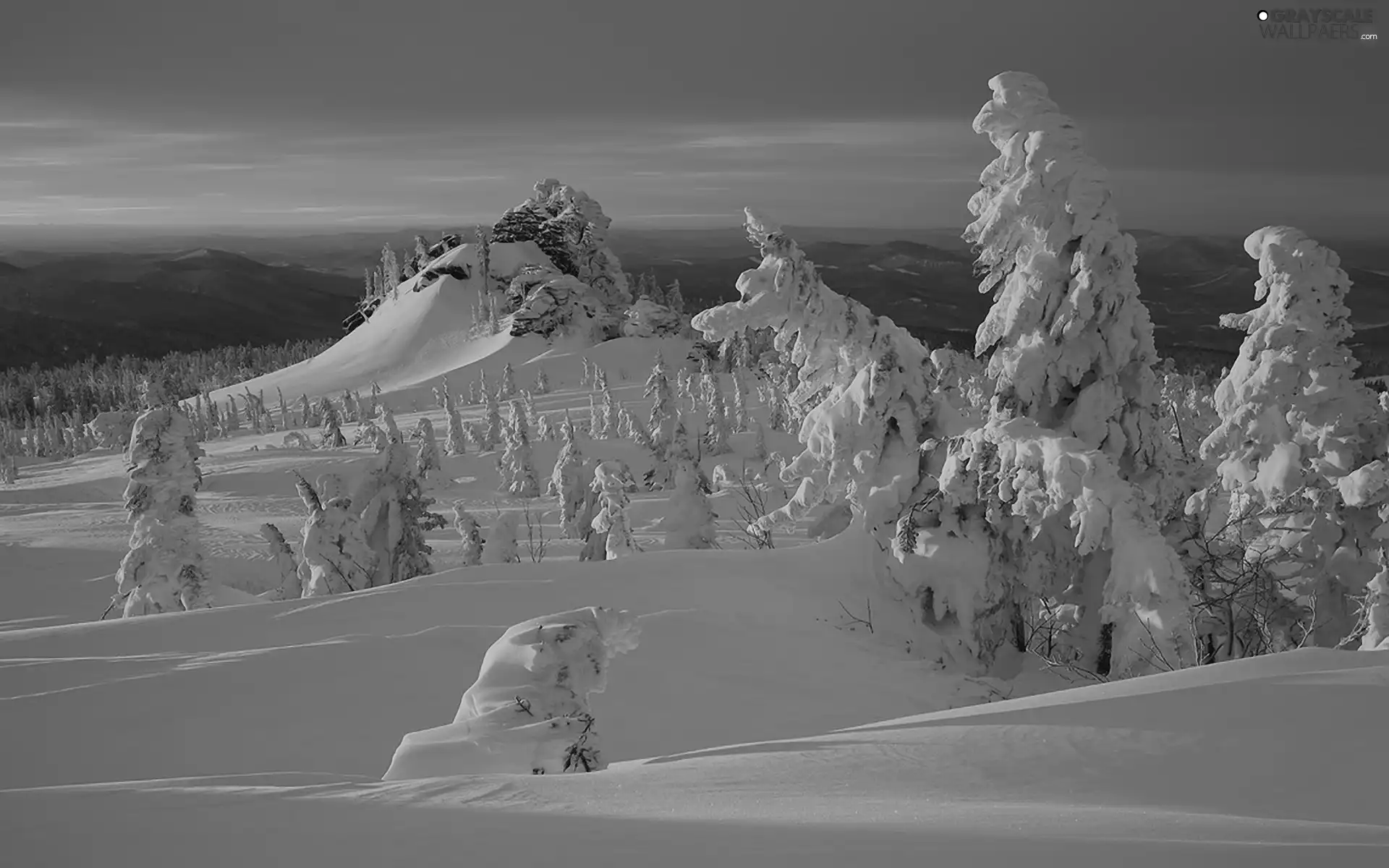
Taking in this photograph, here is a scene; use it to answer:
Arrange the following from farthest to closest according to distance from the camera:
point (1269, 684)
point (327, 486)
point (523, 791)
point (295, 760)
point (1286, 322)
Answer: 1. point (327, 486)
2. point (1286, 322)
3. point (295, 760)
4. point (1269, 684)
5. point (523, 791)

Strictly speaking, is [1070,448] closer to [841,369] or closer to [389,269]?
[841,369]

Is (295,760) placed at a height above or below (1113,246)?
below

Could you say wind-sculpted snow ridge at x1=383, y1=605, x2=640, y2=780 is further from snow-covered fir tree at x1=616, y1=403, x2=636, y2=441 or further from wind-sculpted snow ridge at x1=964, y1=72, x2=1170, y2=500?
snow-covered fir tree at x1=616, y1=403, x2=636, y2=441

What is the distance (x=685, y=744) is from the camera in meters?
7.73

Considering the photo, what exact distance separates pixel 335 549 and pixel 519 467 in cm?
2974

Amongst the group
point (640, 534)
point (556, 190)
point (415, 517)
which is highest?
point (556, 190)

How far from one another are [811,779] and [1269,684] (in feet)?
9.49

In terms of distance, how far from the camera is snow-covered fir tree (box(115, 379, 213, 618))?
68.5 feet

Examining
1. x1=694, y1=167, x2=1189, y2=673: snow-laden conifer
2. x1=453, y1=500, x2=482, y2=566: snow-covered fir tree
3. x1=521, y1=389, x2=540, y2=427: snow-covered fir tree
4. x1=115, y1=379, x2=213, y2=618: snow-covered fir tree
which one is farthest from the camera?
x1=521, y1=389, x2=540, y2=427: snow-covered fir tree

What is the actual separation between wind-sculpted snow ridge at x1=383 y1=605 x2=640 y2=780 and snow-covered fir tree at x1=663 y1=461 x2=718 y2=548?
20.5 meters

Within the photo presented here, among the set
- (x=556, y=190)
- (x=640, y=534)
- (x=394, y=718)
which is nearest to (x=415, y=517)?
(x=640, y=534)

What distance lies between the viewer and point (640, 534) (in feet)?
116

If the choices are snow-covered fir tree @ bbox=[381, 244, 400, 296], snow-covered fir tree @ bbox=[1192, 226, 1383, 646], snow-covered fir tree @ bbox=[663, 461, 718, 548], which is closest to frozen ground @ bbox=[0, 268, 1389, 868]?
snow-covered fir tree @ bbox=[1192, 226, 1383, 646]

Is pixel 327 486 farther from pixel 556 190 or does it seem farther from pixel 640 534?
pixel 556 190
